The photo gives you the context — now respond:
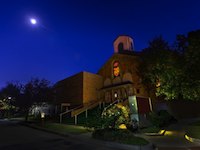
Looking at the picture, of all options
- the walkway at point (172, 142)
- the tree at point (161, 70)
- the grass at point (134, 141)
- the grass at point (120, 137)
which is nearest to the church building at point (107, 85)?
the tree at point (161, 70)

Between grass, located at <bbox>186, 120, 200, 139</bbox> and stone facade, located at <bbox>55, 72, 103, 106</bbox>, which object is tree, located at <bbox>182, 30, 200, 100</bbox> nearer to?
grass, located at <bbox>186, 120, 200, 139</bbox>

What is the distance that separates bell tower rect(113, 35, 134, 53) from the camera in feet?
123

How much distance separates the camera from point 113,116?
11.6 m

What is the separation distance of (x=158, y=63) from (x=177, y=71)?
3.57 metres

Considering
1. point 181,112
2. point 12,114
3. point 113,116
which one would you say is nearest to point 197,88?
point 113,116

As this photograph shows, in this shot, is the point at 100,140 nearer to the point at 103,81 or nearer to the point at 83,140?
the point at 83,140

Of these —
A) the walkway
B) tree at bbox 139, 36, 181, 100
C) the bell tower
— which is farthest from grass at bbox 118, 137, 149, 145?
the bell tower

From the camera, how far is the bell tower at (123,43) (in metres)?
37.5

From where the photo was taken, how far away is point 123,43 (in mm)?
37969

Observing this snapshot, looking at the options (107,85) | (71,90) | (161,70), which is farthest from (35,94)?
(161,70)

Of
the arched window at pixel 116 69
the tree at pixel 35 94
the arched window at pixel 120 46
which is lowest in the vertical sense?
the tree at pixel 35 94

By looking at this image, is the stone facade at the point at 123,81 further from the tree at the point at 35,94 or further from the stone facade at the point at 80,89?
the tree at the point at 35,94

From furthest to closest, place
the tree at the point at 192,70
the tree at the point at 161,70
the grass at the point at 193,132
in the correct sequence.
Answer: the tree at the point at 161,70
the tree at the point at 192,70
the grass at the point at 193,132

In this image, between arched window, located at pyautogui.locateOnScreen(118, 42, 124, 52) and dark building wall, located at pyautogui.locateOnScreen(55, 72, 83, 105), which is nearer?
dark building wall, located at pyautogui.locateOnScreen(55, 72, 83, 105)
